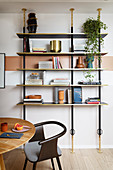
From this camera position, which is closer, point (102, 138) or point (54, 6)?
point (54, 6)

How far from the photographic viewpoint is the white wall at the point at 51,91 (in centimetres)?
333

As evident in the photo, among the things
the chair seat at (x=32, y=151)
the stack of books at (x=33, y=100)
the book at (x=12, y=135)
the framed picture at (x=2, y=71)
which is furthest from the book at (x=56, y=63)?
the book at (x=12, y=135)

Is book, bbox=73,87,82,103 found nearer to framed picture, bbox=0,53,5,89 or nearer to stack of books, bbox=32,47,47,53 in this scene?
stack of books, bbox=32,47,47,53

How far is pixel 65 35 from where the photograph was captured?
10.3 feet

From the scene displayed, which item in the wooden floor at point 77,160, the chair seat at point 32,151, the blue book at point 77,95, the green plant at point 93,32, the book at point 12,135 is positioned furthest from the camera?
the blue book at point 77,95

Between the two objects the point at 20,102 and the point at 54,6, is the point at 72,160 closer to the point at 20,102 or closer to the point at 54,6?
the point at 20,102

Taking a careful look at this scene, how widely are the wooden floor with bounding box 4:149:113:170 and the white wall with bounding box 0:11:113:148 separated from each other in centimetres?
25

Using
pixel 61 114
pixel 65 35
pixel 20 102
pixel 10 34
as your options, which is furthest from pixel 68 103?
pixel 10 34

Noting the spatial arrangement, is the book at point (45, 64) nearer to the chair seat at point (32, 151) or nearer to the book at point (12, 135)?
the chair seat at point (32, 151)

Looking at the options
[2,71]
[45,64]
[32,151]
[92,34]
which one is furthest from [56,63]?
[32,151]

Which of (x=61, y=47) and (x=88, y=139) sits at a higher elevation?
(x=61, y=47)

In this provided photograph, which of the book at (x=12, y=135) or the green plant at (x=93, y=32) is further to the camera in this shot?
the green plant at (x=93, y=32)

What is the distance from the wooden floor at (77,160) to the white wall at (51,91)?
0.25 metres

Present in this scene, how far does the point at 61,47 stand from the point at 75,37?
1.05 ft
